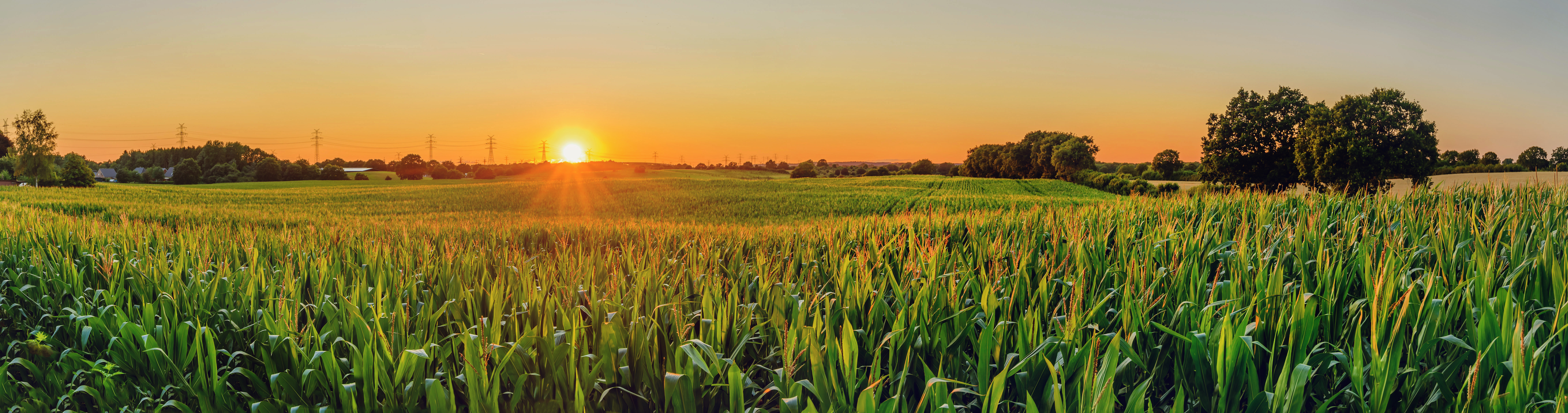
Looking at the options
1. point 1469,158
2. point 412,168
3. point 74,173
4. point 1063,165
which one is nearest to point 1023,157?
point 1063,165

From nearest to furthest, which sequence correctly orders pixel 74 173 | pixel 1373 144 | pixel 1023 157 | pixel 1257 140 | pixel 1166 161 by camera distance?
pixel 1373 144, pixel 1257 140, pixel 74 173, pixel 1166 161, pixel 1023 157

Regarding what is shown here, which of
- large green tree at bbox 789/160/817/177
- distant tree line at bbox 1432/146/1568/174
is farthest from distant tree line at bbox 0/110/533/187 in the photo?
distant tree line at bbox 1432/146/1568/174

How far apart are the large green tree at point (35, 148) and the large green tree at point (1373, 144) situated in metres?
102

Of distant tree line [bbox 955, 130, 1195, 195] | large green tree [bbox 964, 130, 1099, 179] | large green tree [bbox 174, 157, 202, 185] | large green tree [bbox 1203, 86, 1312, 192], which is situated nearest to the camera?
large green tree [bbox 1203, 86, 1312, 192]

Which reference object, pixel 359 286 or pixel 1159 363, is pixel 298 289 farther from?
pixel 1159 363

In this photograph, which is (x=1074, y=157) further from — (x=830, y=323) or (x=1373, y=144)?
(x=830, y=323)

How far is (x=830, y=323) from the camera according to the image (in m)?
3.53

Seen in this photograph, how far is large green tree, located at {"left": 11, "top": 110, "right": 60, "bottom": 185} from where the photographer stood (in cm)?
5675

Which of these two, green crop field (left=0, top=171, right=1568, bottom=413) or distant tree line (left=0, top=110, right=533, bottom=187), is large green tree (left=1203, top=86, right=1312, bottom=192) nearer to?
green crop field (left=0, top=171, right=1568, bottom=413)

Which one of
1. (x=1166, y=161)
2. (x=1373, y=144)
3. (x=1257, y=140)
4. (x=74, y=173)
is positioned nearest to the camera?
(x=1373, y=144)

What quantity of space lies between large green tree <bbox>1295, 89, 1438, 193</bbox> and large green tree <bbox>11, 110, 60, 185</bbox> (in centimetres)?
10178

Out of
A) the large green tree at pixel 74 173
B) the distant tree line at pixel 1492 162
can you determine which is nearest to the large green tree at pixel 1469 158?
the distant tree line at pixel 1492 162

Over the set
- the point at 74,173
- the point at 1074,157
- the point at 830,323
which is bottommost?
the point at 830,323

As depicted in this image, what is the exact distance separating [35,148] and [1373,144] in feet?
349
